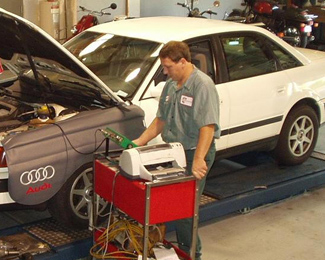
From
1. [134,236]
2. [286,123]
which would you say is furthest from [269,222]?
[134,236]

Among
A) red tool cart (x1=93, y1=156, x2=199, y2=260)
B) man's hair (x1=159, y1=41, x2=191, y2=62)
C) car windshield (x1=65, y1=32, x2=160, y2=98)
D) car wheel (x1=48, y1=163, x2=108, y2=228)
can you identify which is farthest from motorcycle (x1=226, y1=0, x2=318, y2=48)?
red tool cart (x1=93, y1=156, x2=199, y2=260)

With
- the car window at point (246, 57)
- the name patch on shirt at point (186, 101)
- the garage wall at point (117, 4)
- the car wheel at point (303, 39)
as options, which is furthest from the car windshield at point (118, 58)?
the car wheel at point (303, 39)

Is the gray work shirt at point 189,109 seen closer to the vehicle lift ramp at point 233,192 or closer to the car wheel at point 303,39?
the vehicle lift ramp at point 233,192

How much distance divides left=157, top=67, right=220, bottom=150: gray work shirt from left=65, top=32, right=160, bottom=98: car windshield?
2.83 ft

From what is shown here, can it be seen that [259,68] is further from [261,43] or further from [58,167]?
[58,167]

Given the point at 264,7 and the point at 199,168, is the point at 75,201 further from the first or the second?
the point at 264,7

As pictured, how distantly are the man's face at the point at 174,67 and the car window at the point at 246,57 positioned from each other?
1.61 m

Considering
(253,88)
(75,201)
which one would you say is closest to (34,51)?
(75,201)

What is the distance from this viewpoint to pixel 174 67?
13.1 feet

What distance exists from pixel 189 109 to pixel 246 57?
1.88 metres

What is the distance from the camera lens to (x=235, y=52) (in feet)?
18.8

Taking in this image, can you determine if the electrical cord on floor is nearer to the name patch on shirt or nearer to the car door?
the name patch on shirt

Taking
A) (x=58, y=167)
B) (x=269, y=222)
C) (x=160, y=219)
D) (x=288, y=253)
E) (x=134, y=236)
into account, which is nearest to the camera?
(x=160, y=219)

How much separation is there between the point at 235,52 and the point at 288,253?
187 centimetres
